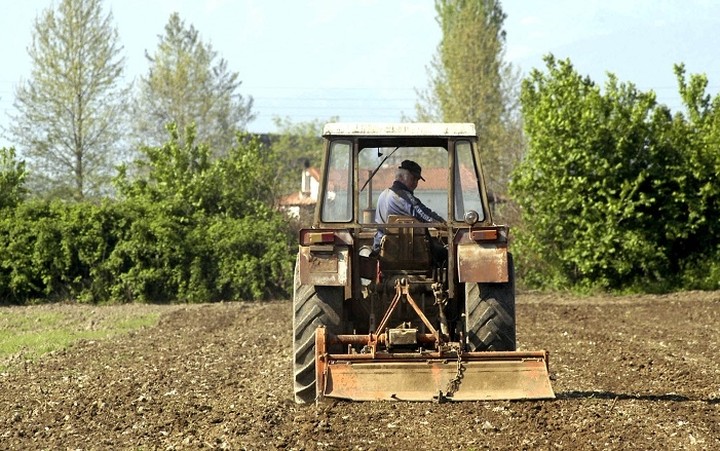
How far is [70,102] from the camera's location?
39.9m

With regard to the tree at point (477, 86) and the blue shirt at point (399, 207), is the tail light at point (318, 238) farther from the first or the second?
the tree at point (477, 86)

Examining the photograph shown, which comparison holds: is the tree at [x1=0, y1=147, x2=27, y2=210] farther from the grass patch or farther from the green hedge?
the grass patch

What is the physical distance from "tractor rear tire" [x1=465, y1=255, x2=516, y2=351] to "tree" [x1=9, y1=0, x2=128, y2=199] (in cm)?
3203

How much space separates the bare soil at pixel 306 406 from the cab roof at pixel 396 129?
7.15 ft

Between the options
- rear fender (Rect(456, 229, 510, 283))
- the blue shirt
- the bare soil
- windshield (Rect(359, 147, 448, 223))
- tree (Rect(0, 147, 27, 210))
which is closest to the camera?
the bare soil

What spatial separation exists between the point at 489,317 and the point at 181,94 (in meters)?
42.3

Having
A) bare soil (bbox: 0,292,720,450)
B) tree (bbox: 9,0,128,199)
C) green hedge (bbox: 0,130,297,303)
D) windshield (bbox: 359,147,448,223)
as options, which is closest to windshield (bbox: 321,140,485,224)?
windshield (bbox: 359,147,448,223)

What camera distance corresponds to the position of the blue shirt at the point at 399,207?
31.9 feet

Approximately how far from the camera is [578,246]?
944 inches

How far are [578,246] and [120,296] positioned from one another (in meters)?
9.31

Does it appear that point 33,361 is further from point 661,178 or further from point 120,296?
point 661,178

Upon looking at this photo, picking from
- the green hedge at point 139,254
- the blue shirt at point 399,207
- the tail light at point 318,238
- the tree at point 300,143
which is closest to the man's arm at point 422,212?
the blue shirt at point 399,207

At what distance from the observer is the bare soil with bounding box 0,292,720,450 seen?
7906mm

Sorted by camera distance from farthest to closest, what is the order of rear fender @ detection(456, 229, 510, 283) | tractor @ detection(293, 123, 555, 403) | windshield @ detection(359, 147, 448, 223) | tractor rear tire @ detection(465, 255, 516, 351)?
windshield @ detection(359, 147, 448, 223), tractor rear tire @ detection(465, 255, 516, 351), rear fender @ detection(456, 229, 510, 283), tractor @ detection(293, 123, 555, 403)
